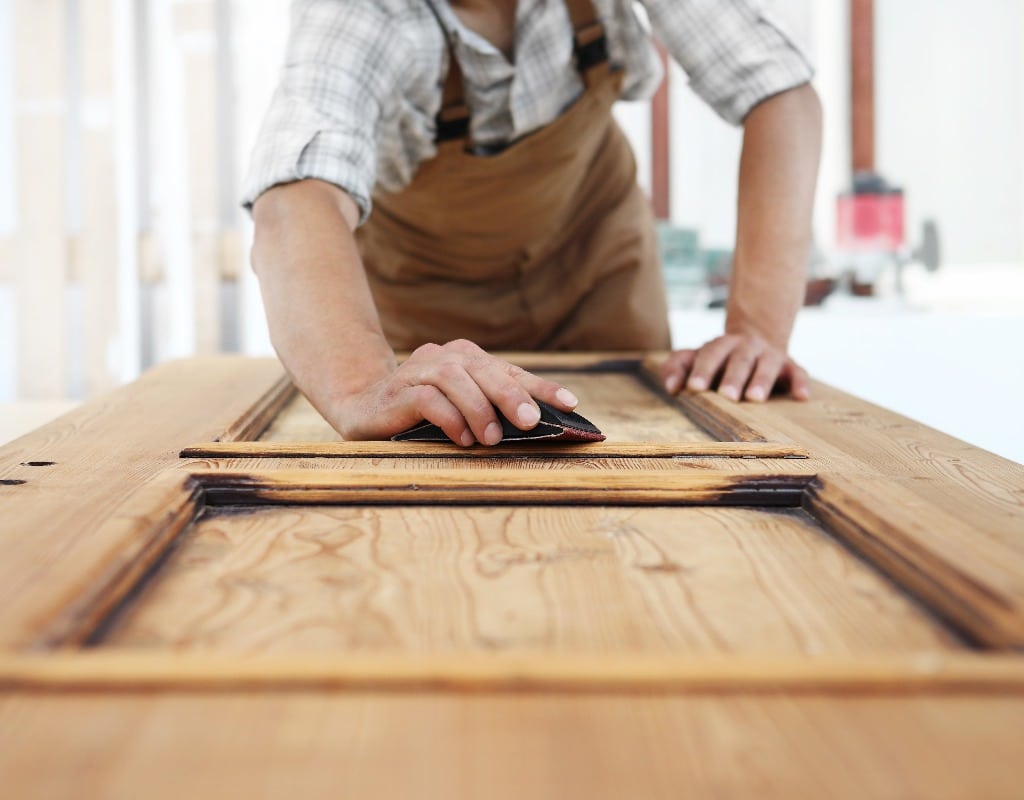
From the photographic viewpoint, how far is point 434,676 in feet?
1.21

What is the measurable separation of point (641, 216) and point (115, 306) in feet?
6.68

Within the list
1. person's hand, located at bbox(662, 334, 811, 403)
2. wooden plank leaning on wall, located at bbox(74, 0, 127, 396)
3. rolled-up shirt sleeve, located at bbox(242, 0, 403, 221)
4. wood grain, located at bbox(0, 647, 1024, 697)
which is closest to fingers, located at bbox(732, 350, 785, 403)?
person's hand, located at bbox(662, 334, 811, 403)

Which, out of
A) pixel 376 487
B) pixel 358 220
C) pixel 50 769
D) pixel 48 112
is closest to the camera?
pixel 50 769

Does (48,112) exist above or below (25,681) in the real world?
above

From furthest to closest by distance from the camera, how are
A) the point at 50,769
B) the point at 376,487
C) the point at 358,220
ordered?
the point at 358,220 → the point at 376,487 → the point at 50,769

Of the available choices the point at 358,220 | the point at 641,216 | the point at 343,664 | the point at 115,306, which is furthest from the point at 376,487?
the point at 115,306

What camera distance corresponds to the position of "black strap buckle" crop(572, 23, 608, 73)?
1314 millimetres

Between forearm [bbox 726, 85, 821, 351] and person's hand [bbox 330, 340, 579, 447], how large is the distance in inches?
19.7

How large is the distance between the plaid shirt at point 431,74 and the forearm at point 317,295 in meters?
0.04

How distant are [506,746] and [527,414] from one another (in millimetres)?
420

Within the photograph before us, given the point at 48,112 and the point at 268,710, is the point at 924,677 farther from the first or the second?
the point at 48,112

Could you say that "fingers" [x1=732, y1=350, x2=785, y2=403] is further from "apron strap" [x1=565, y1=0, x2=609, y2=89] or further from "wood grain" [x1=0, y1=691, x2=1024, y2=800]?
"wood grain" [x1=0, y1=691, x2=1024, y2=800]

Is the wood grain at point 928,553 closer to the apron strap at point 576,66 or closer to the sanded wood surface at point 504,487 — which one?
the sanded wood surface at point 504,487

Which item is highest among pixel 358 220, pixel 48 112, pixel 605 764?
pixel 48 112
